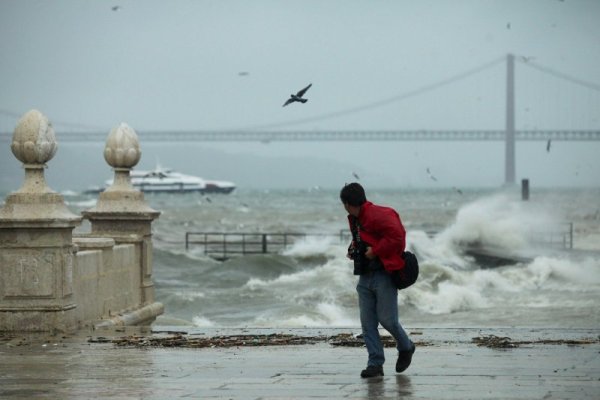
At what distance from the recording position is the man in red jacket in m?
8.18

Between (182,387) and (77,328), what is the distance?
3.92 metres

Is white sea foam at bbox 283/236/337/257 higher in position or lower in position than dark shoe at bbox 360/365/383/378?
higher

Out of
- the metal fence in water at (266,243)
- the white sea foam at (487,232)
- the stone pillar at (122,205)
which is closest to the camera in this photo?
the stone pillar at (122,205)

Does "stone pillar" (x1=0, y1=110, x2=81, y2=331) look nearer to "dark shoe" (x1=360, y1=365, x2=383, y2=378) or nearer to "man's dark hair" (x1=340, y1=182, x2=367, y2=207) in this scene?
"man's dark hair" (x1=340, y1=182, x2=367, y2=207)

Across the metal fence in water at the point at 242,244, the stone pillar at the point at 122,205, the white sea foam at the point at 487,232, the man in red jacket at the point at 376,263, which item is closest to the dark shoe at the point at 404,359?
the man in red jacket at the point at 376,263

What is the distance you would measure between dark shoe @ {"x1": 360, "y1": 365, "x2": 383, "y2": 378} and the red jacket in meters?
0.62

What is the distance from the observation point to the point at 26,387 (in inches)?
305

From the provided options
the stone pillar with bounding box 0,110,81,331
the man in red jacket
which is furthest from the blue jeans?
the stone pillar with bounding box 0,110,81,331

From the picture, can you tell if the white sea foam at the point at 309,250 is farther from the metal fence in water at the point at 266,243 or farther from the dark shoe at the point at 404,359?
the dark shoe at the point at 404,359

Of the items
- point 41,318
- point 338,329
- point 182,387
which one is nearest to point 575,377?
point 182,387

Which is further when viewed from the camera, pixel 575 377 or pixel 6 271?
pixel 6 271

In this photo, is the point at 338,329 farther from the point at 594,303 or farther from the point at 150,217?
the point at 594,303

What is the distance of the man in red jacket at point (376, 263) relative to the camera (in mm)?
8180

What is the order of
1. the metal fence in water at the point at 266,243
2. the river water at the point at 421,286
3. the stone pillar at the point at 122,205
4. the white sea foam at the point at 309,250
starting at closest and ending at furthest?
1. the stone pillar at the point at 122,205
2. the river water at the point at 421,286
3. the white sea foam at the point at 309,250
4. the metal fence in water at the point at 266,243
